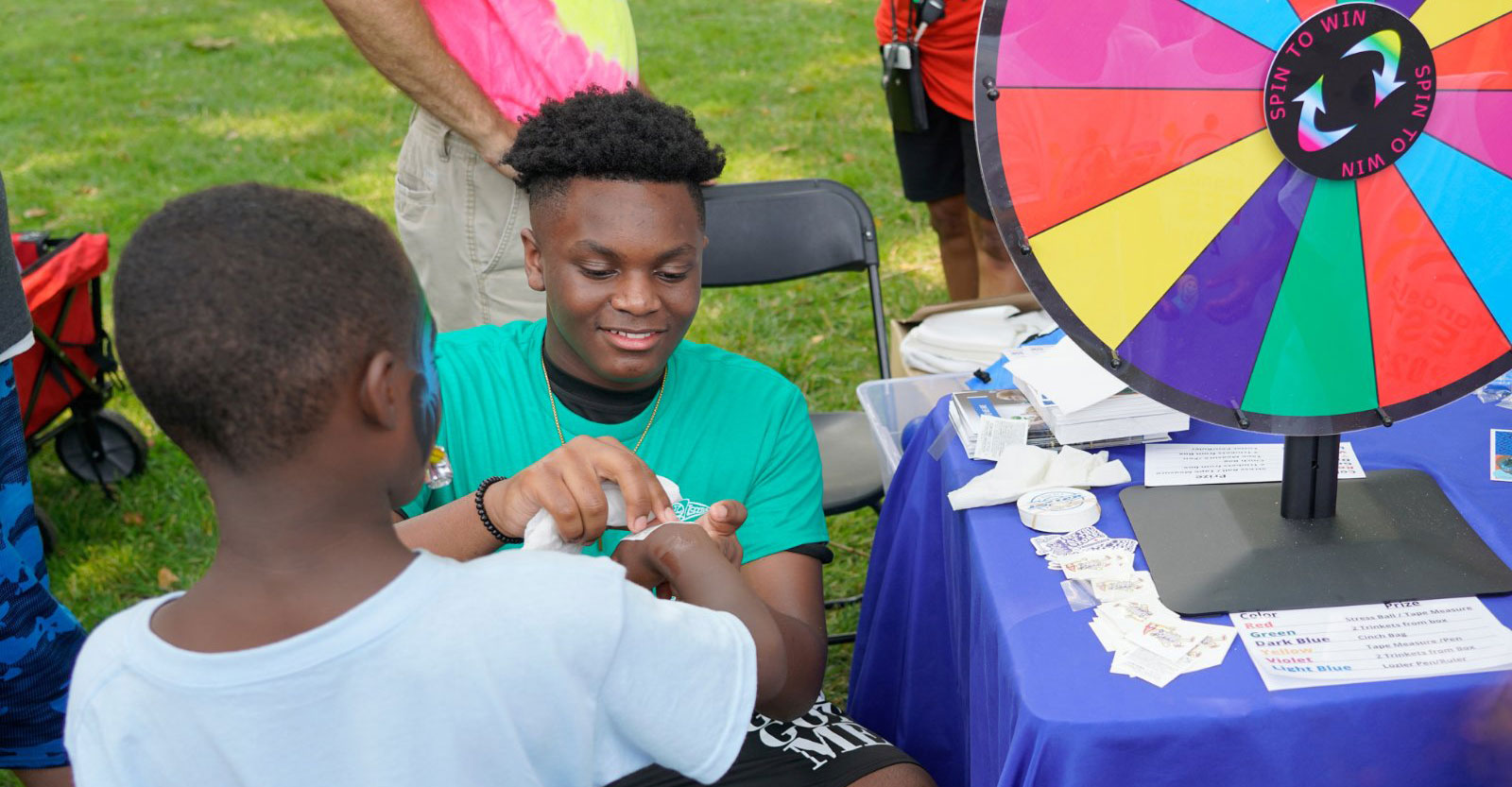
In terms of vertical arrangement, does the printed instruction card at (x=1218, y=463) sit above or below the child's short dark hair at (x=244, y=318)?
below

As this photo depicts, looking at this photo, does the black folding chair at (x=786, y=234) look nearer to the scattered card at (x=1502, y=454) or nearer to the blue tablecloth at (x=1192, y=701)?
the blue tablecloth at (x=1192, y=701)

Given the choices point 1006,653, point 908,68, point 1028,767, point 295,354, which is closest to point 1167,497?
point 1006,653

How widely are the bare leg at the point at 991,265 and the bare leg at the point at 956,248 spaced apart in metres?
0.10

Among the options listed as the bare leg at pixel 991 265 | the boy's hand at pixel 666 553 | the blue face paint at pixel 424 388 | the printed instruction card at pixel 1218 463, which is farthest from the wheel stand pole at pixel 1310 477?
the bare leg at pixel 991 265

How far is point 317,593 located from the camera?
995 millimetres

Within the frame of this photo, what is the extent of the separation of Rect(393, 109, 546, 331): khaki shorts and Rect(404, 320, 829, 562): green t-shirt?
56 centimetres

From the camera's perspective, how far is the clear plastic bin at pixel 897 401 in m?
2.30

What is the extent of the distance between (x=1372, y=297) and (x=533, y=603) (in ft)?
3.07

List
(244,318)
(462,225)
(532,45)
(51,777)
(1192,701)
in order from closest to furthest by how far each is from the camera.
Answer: (244,318) → (1192,701) → (51,777) → (532,45) → (462,225)

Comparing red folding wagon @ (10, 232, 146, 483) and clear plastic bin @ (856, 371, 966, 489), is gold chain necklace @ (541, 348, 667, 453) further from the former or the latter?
red folding wagon @ (10, 232, 146, 483)

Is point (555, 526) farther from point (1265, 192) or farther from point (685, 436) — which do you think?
point (1265, 192)

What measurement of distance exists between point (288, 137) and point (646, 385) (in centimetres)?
496

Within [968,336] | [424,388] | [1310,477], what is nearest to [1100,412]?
[1310,477]

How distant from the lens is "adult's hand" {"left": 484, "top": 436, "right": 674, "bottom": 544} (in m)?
1.37
